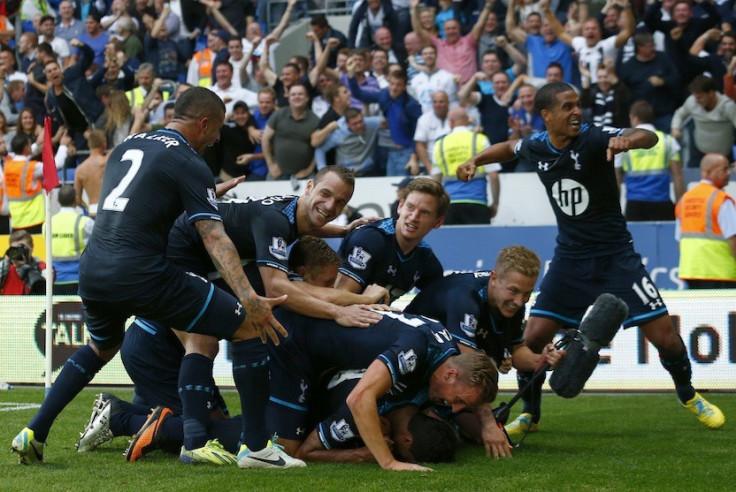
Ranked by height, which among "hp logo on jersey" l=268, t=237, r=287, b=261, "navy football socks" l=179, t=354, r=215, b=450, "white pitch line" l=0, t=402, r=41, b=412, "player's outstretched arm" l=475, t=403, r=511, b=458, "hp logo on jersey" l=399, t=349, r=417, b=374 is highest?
"hp logo on jersey" l=268, t=237, r=287, b=261

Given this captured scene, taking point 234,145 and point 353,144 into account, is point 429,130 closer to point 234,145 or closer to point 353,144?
point 353,144

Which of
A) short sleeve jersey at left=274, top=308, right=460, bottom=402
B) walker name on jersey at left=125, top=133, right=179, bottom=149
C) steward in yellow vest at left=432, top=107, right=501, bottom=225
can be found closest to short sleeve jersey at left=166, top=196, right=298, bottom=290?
short sleeve jersey at left=274, top=308, right=460, bottom=402

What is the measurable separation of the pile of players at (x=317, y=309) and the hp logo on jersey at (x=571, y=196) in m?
0.02

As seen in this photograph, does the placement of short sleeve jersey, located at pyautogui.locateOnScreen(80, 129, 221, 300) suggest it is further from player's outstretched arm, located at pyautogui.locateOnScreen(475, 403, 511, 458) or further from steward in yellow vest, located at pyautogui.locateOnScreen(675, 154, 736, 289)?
steward in yellow vest, located at pyautogui.locateOnScreen(675, 154, 736, 289)

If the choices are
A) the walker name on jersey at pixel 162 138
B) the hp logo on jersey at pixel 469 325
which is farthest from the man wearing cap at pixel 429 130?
the walker name on jersey at pixel 162 138

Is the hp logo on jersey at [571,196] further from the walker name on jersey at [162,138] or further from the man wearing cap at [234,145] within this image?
the man wearing cap at [234,145]

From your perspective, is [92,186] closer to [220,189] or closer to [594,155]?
[220,189]

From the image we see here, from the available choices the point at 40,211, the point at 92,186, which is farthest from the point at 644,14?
the point at 40,211

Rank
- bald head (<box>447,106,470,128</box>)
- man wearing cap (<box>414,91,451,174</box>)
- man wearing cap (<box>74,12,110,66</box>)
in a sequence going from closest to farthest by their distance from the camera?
bald head (<box>447,106,470,128</box>) < man wearing cap (<box>414,91,451,174</box>) < man wearing cap (<box>74,12,110,66</box>)

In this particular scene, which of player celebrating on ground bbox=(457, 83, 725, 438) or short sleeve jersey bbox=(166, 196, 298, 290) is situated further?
player celebrating on ground bbox=(457, 83, 725, 438)

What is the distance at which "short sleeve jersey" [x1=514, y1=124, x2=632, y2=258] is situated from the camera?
27.2 feet

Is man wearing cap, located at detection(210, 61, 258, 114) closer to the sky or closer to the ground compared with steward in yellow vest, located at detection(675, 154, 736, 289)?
closer to the sky

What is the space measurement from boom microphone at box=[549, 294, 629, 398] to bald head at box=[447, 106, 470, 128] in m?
7.42

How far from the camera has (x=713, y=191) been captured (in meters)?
11.4
